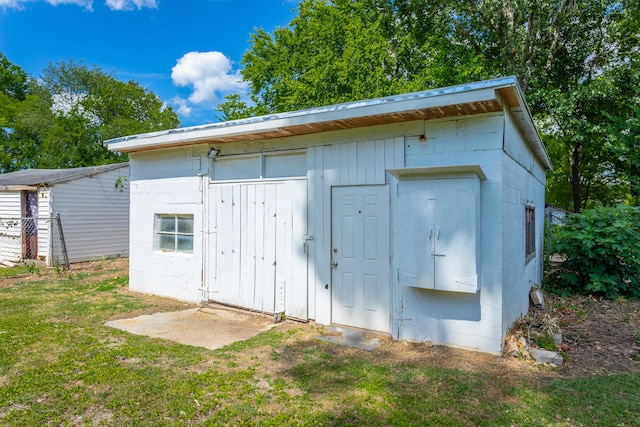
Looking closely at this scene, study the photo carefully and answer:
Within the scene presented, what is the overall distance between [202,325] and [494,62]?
46.2ft

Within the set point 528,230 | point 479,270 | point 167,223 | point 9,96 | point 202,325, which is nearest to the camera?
point 479,270

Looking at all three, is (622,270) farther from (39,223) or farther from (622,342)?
(39,223)

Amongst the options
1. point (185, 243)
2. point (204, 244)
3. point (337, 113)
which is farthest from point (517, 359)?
point (185, 243)

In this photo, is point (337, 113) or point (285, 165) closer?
point (337, 113)

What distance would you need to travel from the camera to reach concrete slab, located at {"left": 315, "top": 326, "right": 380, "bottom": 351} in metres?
4.18

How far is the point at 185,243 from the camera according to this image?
6488mm

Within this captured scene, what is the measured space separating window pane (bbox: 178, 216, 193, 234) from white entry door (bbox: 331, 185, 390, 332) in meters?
2.84

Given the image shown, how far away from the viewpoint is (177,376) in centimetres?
332

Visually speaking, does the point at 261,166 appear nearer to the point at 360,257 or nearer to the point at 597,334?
the point at 360,257

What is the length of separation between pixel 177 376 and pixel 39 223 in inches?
401

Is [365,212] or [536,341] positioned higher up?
[365,212]

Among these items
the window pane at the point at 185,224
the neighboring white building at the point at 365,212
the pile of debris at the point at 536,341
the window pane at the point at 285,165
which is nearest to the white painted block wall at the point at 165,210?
the neighboring white building at the point at 365,212

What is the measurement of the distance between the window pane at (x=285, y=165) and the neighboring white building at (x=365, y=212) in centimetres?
2

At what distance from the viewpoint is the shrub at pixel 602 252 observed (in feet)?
22.3
